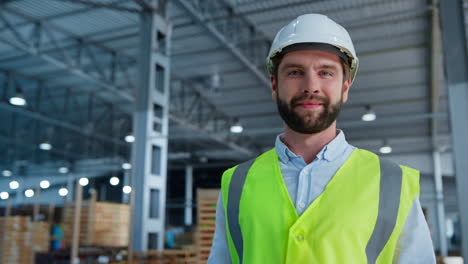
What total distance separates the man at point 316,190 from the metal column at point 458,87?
17.1ft

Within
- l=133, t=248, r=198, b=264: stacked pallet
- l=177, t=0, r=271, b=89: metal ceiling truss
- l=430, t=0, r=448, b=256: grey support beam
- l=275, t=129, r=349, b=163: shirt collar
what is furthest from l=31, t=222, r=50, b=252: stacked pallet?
l=430, t=0, r=448, b=256: grey support beam

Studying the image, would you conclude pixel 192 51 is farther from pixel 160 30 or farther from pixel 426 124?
pixel 426 124

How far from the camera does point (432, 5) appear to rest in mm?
9766

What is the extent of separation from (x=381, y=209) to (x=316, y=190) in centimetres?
20

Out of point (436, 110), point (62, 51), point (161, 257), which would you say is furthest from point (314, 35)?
point (436, 110)

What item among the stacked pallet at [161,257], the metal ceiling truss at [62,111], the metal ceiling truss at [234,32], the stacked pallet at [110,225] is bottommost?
the stacked pallet at [161,257]

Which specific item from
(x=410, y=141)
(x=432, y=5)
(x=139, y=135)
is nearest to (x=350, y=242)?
(x=139, y=135)

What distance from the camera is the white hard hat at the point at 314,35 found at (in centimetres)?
144

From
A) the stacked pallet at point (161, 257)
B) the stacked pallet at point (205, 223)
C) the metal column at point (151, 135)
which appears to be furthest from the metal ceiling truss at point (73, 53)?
the stacked pallet at point (205, 223)

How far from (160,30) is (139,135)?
7.97 feet

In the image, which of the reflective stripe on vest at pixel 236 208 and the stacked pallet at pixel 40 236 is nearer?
the reflective stripe on vest at pixel 236 208

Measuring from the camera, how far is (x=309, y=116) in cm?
140

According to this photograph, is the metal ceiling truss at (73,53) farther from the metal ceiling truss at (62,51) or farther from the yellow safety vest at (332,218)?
the yellow safety vest at (332,218)

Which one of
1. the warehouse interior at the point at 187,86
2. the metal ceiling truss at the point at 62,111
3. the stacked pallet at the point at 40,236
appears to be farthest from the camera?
the metal ceiling truss at the point at 62,111
